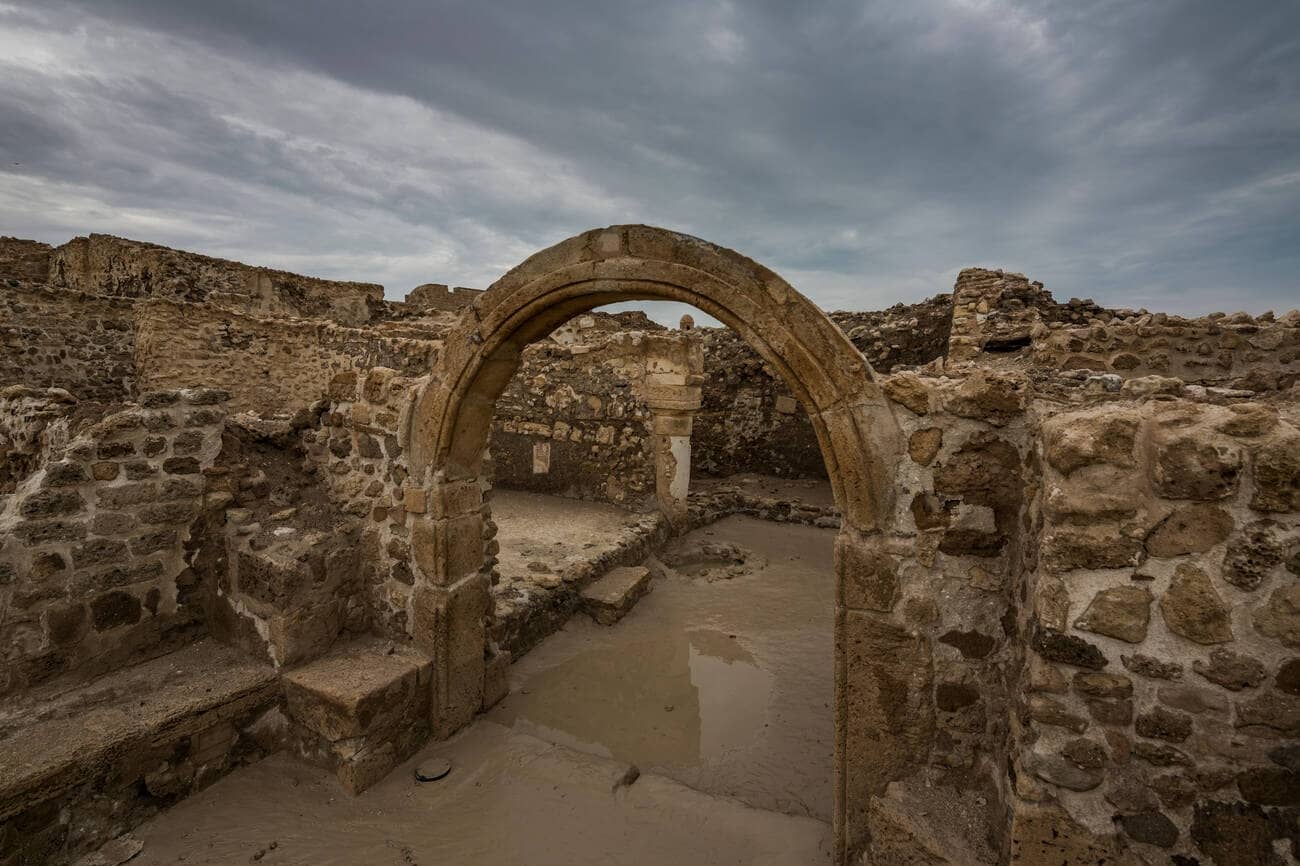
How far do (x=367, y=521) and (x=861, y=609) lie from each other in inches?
123

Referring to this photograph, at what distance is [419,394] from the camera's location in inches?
143

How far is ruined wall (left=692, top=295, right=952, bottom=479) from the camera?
11.3m

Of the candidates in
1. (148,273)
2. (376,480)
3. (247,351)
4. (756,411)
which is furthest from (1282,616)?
(148,273)

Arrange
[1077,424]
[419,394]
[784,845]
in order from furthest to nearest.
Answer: [419,394]
[784,845]
[1077,424]

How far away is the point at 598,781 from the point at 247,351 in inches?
461

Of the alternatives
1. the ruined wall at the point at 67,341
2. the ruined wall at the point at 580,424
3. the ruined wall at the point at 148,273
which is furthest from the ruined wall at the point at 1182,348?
the ruined wall at the point at 148,273

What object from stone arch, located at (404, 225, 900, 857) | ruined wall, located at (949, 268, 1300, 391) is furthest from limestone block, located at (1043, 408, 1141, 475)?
ruined wall, located at (949, 268, 1300, 391)

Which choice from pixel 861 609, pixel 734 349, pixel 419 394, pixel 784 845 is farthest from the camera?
pixel 734 349

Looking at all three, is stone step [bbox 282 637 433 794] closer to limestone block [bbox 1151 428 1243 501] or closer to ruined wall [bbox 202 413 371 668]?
ruined wall [bbox 202 413 371 668]

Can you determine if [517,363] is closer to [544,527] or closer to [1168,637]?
[1168,637]

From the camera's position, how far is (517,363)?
3.64 metres

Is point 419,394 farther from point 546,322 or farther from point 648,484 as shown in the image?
point 648,484

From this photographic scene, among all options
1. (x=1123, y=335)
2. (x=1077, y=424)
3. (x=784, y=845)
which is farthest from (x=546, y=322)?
(x=1123, y=335)

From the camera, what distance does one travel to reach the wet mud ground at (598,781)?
282cm
